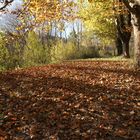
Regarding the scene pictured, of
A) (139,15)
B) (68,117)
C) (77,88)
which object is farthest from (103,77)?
(68,117)

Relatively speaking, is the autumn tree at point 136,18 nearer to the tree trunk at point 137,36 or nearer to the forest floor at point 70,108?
the tree trunk at point 137,36

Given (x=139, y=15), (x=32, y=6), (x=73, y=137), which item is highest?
(x=32, y=6)

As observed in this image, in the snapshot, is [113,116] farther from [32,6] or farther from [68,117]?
[32,6]

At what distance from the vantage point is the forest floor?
23.2 feet

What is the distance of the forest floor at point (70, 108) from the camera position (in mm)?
7086

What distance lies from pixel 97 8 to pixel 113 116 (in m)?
22.5

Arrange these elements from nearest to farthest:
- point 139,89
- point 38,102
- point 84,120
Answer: point 84,120, point 38,102, point 139,89

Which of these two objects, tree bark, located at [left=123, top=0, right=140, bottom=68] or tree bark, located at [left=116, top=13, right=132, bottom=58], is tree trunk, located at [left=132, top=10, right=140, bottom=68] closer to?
tree bark, located at [left=123, top=0, right=140, bottom=68]

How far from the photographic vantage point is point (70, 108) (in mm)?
8797

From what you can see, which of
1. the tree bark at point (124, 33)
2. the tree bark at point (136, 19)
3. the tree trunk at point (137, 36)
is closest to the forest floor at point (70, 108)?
the tree trunk at point (137, 36)

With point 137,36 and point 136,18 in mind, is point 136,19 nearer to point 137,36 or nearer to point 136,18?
point 136,18

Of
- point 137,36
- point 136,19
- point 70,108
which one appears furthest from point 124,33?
point 70,108

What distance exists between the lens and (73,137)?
683 centimetres

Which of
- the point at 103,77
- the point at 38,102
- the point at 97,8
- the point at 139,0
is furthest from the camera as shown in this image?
the point at 97,8
